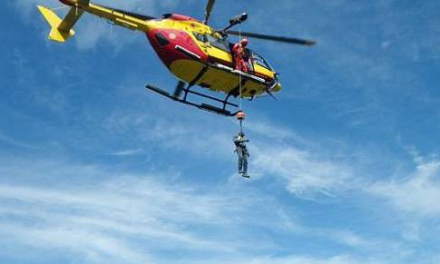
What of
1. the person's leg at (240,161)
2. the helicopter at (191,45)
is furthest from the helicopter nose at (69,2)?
the person's leg at (240,161)

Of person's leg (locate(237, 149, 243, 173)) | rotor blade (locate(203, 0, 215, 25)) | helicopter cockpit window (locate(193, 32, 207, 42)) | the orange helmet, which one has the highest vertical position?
rotor blade (locate(203, 0, 215, 25))

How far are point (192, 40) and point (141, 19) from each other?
334 cm

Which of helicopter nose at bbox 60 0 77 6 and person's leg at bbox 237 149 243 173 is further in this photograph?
helicopter nose at bbox 60 0 77 6

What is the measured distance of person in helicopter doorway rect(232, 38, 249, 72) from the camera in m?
41.5

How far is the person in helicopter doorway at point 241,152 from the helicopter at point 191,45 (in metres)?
4.54

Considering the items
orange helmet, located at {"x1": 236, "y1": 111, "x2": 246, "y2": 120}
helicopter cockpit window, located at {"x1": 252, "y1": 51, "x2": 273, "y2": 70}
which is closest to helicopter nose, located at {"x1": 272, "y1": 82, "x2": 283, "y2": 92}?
helicopter cockpit window, located at {"x1": 252, "y1": 51, "x2": 273, "y2": 70}

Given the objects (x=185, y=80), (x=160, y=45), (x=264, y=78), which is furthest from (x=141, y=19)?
(x=264, y=78)

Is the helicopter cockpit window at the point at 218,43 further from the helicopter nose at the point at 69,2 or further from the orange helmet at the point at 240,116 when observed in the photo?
the helicopter nose at the point at 69,2

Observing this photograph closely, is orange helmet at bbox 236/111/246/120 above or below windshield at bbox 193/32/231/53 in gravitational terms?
below

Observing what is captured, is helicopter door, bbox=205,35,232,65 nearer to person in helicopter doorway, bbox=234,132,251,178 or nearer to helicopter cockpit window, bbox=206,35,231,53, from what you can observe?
helicopter cockpit window, bbox=206,35,231,53

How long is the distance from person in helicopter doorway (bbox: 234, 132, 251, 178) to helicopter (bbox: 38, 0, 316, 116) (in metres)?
4.54

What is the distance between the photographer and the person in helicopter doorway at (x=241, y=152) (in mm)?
36781

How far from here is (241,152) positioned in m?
37.0

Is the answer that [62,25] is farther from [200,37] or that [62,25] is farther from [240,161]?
[240,161]
